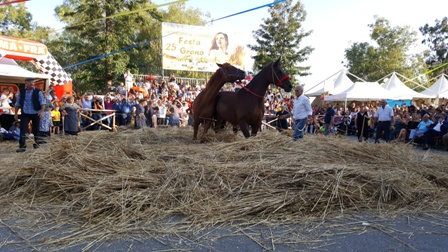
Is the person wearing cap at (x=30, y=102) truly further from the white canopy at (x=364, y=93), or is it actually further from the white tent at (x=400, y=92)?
the white tent at (x=400, y=92)

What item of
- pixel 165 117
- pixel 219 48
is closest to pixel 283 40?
pixel 219 48

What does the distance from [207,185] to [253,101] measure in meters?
3.32

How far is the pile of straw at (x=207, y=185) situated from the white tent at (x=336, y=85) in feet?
66.7

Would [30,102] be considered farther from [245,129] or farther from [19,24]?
[19,24]

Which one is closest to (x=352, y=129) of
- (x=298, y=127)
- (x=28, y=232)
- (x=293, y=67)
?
(x=298, y=127)

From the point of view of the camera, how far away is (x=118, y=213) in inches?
140

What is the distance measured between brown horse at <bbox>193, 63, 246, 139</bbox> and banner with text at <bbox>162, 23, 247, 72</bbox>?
20.7m

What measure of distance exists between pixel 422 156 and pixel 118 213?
5.36 metres

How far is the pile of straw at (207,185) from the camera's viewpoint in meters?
3.67

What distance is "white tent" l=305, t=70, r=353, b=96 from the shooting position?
24.9 meters

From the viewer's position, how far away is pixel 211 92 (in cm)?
771

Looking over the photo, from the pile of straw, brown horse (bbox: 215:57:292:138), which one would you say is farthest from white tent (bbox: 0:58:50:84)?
brown horse (bbox: 215:57:292:138)

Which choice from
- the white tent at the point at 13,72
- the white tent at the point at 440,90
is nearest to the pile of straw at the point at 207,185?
the white tent at the point at 13,72

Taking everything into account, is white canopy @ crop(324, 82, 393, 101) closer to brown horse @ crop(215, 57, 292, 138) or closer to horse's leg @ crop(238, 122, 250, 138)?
brown horse @ crop(215, 57, 292, 138)
